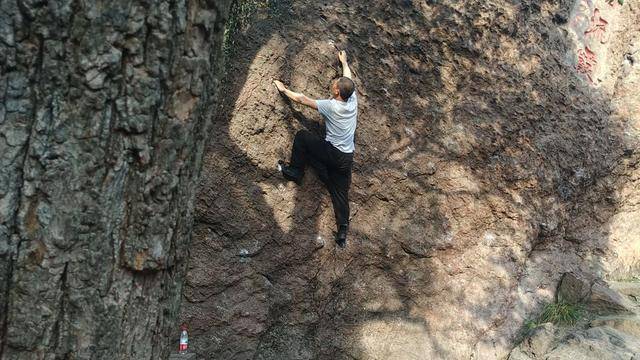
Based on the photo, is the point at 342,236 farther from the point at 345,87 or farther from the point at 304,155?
the point at 345,87

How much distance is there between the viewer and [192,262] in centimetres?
479

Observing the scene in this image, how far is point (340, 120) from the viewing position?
15.9ft

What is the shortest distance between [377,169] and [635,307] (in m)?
3.35

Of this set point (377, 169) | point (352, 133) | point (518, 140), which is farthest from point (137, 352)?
point (518, 140)

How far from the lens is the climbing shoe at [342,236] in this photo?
528cm

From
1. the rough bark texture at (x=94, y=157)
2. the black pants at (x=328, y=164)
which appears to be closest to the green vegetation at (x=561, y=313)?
the black pants at (x=328, y=164)

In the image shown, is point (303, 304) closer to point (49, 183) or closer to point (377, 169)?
point (377, 169)

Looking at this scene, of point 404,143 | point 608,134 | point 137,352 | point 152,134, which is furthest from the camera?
point 608,134

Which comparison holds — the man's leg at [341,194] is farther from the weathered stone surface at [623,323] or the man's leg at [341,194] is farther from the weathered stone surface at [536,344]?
the weathered stone surface at [623,323]

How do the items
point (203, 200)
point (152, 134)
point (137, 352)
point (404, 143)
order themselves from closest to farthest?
point (152, 134) < point (137, 352) < point (203, 200) < point (404, 143)

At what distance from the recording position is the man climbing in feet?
15.7

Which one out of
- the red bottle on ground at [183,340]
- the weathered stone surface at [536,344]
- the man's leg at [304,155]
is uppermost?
the man's leg at [304,155]

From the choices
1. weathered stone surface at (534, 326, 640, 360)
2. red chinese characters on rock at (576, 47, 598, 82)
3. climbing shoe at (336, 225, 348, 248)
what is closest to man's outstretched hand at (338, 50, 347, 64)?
climbing shoe at (336, 225, 348, 248)

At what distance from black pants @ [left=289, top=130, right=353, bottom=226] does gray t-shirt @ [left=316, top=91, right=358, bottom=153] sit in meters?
0.07
